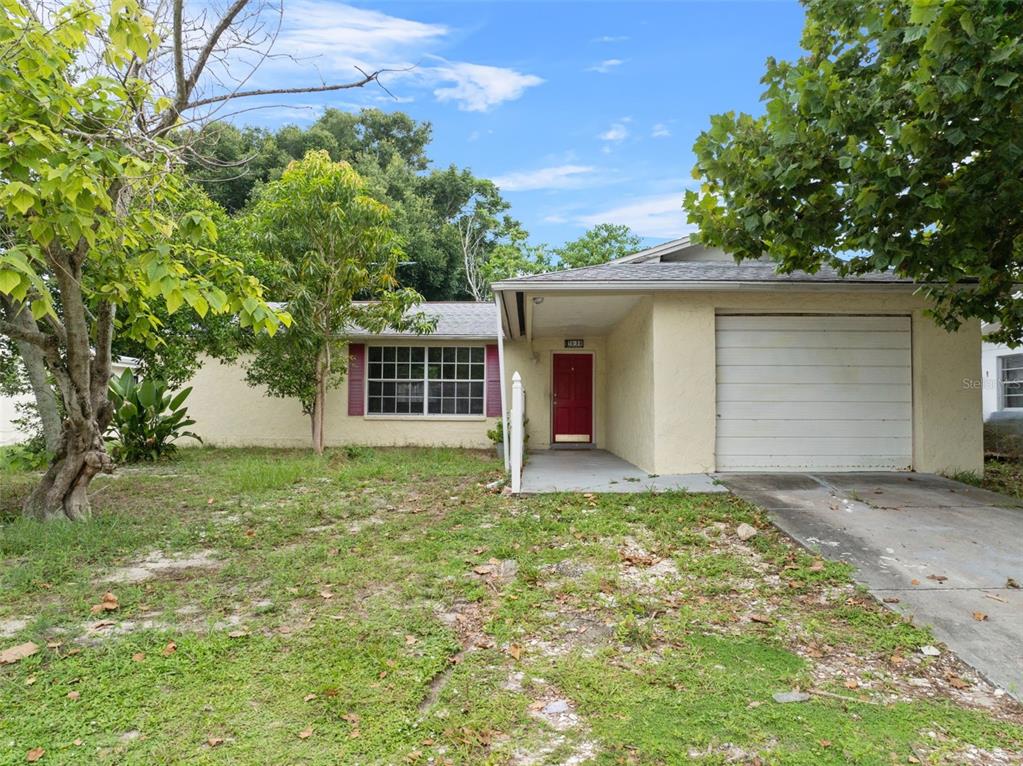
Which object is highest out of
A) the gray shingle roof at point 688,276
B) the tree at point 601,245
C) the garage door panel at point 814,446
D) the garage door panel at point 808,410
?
the tree at point 601,245

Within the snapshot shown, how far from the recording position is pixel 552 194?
2741 cm

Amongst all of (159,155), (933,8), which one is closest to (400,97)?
(159,155)

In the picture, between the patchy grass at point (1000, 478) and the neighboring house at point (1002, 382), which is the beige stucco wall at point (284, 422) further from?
the neighboring house at point (1002, 382)

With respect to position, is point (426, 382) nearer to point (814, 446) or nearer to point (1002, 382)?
point (814, 446)

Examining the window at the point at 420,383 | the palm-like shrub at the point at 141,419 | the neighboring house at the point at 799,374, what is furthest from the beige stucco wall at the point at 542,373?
the palm-like shrub at the point at 141,419

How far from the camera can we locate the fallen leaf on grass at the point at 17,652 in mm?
3061

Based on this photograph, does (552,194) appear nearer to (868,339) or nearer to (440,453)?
(440,453)

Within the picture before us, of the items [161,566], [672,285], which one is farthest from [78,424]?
[672,285]

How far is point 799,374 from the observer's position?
26.0 ft

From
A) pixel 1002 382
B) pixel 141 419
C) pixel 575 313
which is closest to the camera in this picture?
pixel 575 313

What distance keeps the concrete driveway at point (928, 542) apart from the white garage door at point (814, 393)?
A: 378 mm

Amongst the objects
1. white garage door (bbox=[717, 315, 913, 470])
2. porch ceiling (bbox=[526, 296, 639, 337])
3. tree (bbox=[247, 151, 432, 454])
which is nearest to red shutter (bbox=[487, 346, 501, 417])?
porch ceiling (bbox=[526, 296, 639, 337])

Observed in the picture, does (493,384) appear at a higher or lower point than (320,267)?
lower

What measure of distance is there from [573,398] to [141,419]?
334 inches
